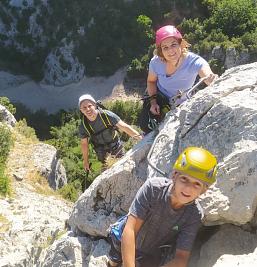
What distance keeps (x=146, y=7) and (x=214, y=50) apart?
10.8 meters

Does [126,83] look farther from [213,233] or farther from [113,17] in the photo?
[213,233]

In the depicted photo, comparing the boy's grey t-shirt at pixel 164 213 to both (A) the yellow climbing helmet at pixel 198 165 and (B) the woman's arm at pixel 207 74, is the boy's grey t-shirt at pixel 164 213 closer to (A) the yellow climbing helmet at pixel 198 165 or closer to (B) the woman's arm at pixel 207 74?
(A) the yellow climbing helmet at pixel 198 165

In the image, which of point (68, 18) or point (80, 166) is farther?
point (68, 18)

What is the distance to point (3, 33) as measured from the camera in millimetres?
48938

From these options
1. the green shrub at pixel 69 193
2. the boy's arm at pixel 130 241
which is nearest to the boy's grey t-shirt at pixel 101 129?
the boy's arm at pixel 130 241

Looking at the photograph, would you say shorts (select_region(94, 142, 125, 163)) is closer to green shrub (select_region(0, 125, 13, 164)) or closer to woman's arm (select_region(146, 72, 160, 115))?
woman's arm (select_region(146, 72, 160, 115))

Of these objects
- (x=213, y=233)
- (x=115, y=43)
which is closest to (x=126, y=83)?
(x=115, y=43)

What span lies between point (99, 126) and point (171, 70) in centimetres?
304

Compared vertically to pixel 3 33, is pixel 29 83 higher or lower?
lower

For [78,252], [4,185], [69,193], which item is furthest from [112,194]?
[69,193]

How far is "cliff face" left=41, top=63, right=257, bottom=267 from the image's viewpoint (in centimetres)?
598

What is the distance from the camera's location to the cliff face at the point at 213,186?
5.98 m

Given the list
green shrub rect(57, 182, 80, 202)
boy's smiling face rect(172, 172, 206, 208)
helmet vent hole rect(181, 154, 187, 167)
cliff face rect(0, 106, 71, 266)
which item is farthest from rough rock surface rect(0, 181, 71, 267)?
helmet vent hole rect(181, 154, 187, 167)

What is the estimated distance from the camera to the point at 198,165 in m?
5.05
